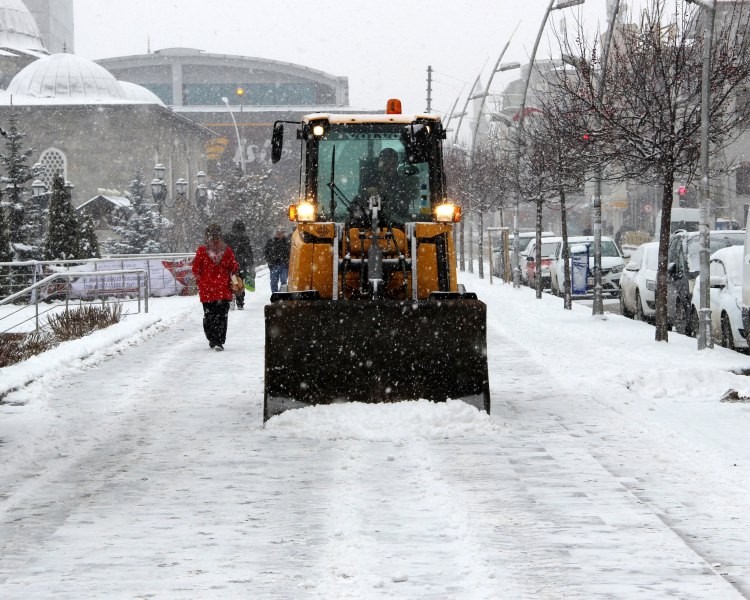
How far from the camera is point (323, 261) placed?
451 inches

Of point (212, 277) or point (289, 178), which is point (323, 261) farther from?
point (289, 178)

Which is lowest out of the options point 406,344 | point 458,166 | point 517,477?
point 517,477

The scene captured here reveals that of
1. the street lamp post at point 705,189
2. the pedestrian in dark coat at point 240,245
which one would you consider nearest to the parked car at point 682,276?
the street lamp post at point 705,189

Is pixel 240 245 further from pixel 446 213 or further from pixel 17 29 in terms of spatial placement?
pixel 17 29

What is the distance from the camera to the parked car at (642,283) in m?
21.4

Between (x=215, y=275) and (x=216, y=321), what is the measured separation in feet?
2.26

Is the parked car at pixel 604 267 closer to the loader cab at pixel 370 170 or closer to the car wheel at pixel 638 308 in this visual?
the car wheel at pixel 638 308

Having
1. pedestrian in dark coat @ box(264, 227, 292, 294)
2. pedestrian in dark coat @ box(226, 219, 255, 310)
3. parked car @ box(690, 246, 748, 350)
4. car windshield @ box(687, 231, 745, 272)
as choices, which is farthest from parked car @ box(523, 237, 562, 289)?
parked car @ box(690, 246, 748, 350)

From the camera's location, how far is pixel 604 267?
1177 inches

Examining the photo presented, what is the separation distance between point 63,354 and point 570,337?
746cm

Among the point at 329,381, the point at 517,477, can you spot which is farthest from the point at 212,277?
Result: the point at 517,477

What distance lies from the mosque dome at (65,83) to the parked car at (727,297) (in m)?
54.3

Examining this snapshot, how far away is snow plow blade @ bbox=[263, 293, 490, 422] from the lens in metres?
9.73

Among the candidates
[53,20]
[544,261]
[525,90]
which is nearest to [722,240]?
[525,90]
